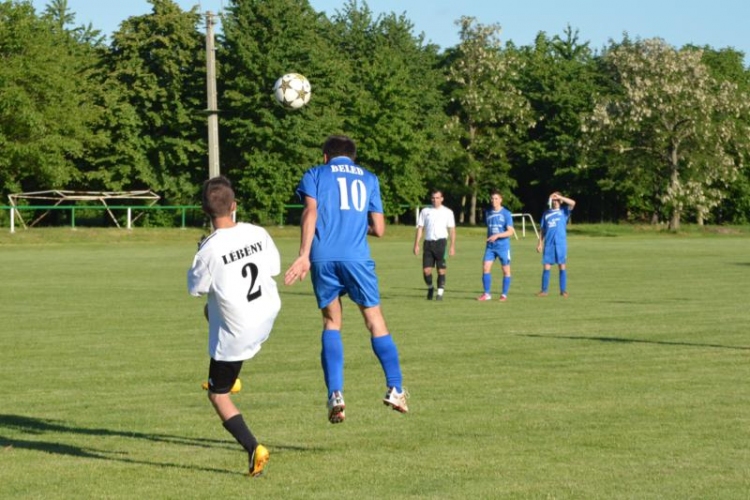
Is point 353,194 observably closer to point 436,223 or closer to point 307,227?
point 307,227

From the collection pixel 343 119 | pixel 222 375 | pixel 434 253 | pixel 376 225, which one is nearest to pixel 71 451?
pixel 222 375

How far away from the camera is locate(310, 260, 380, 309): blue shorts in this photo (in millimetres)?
8430

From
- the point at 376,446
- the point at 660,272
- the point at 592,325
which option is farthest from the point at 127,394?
the point at 660,272

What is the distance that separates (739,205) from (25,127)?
169 ft

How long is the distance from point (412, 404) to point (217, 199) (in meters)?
3.35

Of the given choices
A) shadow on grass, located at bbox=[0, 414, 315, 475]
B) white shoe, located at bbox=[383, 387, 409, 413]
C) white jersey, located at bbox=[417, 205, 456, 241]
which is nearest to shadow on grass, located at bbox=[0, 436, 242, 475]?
shadow on grass, located at bbox=[0, 414, 315, 475]

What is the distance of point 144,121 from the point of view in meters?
71.2

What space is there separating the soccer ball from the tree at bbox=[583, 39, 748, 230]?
50.1 m

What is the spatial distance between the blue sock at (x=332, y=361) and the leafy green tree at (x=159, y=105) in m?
61.9

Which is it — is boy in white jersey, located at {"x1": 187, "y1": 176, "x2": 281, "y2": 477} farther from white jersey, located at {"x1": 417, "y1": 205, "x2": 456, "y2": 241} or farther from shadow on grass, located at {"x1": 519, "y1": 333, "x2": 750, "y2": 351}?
white jersey, located at {"x1": 417, "y1": 205, "x2": 456, "y2": 241}

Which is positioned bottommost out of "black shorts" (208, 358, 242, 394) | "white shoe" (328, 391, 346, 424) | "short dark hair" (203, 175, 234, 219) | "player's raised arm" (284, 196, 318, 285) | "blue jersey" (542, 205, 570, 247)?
"white shoe" (328, 391, 346, 424)

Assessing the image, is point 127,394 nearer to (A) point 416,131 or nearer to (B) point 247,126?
(B) point 247,126

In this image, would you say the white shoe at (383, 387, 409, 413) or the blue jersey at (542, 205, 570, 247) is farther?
the blue jersey at (542, 205, 570, 247)

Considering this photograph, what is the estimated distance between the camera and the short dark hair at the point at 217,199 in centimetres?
696
